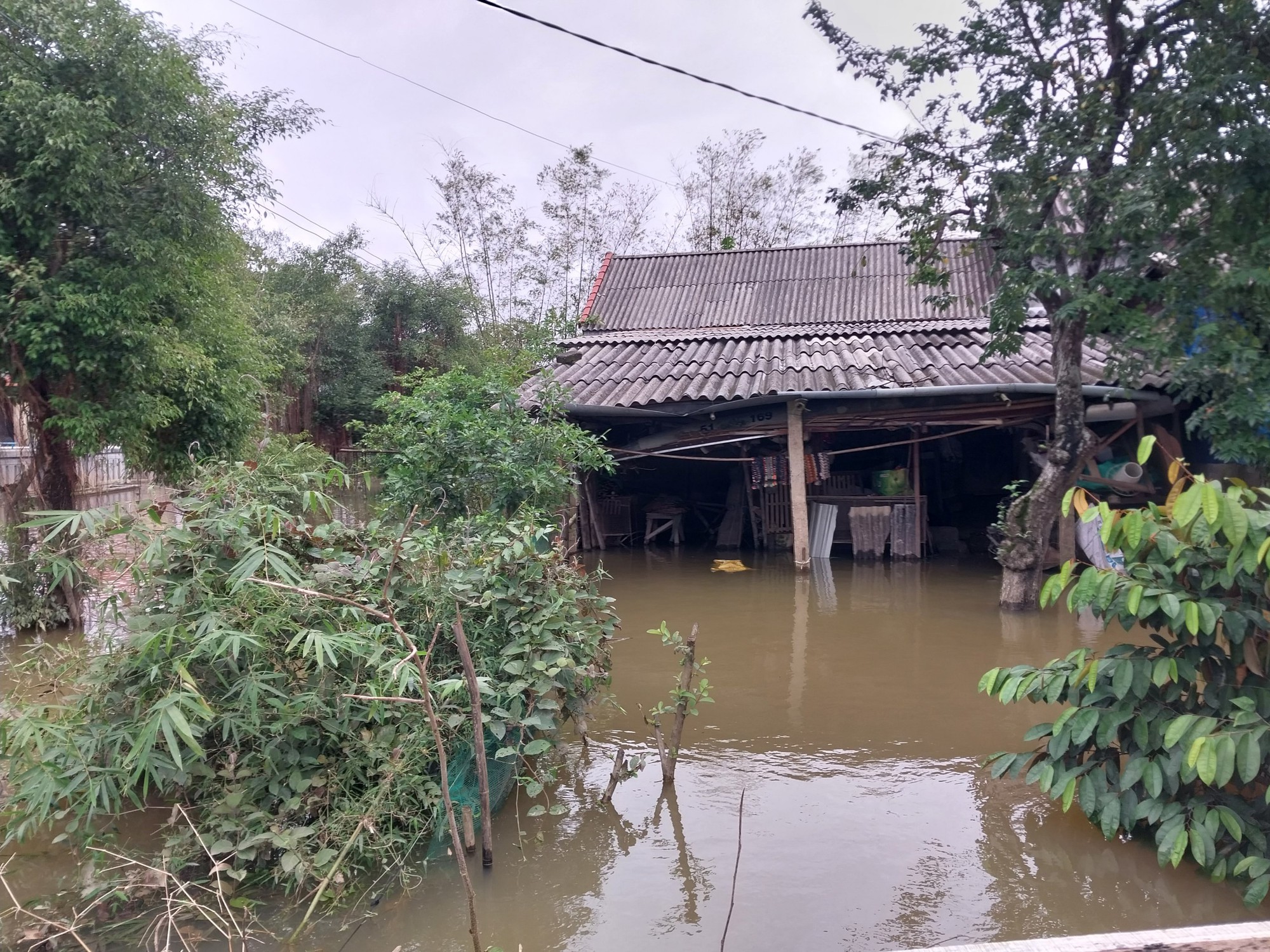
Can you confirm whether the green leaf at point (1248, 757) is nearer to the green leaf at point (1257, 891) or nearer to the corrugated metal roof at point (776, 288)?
the green leaf at point (1257, 891)

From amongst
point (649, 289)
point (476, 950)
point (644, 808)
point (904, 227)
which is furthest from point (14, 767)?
point (649, 289)

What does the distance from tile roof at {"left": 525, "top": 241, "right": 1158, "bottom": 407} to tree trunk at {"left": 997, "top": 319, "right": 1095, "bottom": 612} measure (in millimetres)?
284

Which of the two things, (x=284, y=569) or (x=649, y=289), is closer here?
(x=284, y=569)

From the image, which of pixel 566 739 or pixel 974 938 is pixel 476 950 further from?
pixel 566 739

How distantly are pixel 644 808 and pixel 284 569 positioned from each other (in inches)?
85.2

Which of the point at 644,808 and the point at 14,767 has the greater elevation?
the point at 14,767

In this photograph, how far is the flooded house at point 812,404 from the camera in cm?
970

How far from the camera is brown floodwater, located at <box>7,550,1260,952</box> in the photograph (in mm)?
3225

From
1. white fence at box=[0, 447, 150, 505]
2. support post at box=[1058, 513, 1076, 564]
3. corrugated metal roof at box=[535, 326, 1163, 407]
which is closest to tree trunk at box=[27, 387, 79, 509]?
white fence at box=[0, 447, 150, 505]

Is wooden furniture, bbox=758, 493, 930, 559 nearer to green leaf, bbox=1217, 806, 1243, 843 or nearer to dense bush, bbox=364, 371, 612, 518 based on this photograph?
dense bush, bbox=364, 371, 612, 518

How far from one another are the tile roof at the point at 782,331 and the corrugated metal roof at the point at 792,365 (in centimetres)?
2

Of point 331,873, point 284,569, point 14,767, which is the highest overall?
point 284,569

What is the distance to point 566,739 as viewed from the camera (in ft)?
16.6

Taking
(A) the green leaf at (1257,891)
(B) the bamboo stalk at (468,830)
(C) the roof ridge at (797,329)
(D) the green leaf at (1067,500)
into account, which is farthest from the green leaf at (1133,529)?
(C) the roof ridge at (797,329)
